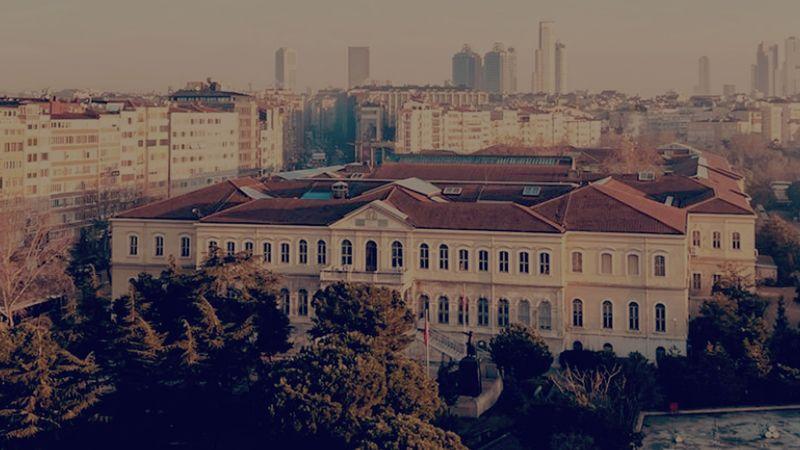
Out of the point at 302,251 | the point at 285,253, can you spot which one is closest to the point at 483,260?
the point at 302,251

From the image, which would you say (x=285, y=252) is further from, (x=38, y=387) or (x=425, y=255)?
(x=38, y=387)

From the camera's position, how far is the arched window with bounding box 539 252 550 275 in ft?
158

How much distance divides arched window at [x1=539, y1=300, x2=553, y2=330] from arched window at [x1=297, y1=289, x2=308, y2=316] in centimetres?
1001

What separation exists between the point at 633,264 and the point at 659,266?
104 cm

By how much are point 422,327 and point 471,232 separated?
4411mm

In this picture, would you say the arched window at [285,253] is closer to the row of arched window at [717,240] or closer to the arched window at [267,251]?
the arched window at [267,251]

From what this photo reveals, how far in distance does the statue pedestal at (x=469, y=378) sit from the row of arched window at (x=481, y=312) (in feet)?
19.8

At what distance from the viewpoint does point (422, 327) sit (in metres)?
48.8

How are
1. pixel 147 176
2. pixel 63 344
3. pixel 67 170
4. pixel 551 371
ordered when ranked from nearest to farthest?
pixel 63 344 < pixel 551 371 < pixel 67 170 < pixel 147 176

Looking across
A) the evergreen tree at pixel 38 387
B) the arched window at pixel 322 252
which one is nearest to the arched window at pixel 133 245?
the arched window at pixel 322 252

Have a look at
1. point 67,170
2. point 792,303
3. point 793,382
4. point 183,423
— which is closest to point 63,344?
point 183,423

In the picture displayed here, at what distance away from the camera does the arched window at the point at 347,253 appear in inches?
1968

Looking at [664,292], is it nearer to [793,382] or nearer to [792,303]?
[793,382]

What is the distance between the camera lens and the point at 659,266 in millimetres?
47625
